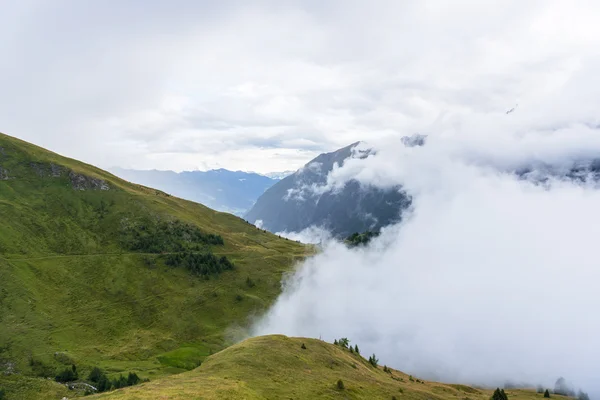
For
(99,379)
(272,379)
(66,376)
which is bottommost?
(66,376)

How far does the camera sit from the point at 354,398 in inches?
2793

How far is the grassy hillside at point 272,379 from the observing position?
56.3 m

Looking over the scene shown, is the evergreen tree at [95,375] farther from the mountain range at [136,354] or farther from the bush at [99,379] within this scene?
the mountain range at [136,354]

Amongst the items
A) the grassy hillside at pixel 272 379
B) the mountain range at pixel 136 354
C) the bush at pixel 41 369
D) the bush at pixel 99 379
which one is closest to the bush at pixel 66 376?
the mountain range at pixel 136 354

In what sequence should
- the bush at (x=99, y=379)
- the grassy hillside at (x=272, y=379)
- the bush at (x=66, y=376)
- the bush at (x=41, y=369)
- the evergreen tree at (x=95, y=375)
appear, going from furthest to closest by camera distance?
the bush at (x=41, y=369), the evergreen tree at (x=95, y=375), the bush at (x=66, y=376), the bush at (x=99, y=379), the grassy hillside at (x=272, y=379)

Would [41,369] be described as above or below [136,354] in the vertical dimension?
below

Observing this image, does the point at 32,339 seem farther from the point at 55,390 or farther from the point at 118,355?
the point at 55,390

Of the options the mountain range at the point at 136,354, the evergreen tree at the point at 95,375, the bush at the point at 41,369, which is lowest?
the bush at the point at 41,369

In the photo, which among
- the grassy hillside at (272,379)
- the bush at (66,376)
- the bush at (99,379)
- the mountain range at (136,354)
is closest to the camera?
the grassy hillside at (272,379)

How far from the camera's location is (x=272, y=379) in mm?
71875

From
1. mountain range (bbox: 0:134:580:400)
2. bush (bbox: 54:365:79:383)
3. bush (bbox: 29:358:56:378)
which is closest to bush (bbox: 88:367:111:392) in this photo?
mountain range (bbox: 0:134:580:400)

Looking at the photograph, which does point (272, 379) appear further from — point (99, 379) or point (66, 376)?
point (66, 376)

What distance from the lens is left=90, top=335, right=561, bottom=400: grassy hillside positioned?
56281 millimetres

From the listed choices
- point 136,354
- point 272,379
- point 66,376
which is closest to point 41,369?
point 66,376
